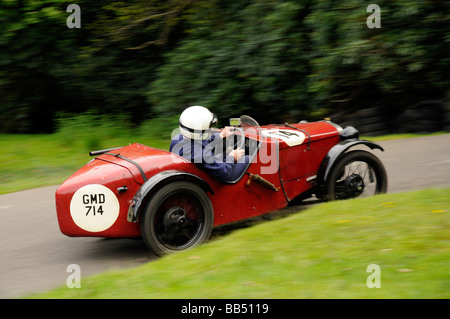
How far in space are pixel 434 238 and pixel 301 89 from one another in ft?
29.6

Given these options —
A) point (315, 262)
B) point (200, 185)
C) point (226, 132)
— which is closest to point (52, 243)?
point (200, 185)

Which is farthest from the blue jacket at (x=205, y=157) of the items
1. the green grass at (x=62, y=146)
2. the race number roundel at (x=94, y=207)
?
the green grass at (x=62, y=146)

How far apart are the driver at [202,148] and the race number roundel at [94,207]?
0.91 m

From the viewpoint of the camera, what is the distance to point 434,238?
192 inches

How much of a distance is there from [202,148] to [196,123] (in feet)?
0.85

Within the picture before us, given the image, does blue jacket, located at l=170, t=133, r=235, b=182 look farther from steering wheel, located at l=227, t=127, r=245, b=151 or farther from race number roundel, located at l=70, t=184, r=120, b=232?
race number roundel, located at l=70, t=184, r=120, b=232

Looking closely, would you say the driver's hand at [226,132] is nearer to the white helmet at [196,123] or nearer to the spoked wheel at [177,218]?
the white helmet at [196,123]

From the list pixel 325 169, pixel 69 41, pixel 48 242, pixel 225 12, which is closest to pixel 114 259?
pixel 48 242

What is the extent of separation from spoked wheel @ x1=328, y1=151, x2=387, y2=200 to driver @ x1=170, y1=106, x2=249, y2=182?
3.79 feet

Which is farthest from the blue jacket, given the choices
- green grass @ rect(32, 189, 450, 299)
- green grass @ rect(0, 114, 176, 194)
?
green grass @ rect(0, 114, 176, 194)

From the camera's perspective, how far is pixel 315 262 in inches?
186

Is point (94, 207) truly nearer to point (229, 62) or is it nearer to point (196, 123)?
point (196, 123)

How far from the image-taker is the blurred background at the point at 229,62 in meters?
12.3

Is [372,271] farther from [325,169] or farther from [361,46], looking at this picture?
[361,46]
